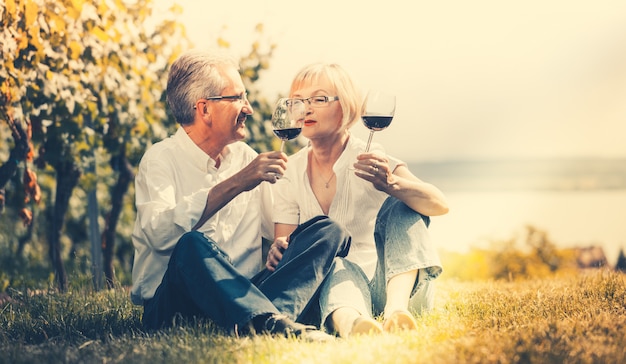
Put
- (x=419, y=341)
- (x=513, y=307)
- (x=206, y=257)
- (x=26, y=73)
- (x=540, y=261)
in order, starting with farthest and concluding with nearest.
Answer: (x=540, y=261) < (x=26, y=73) < (x=513, y=307) < (x=206, y=257) < (x=419, y=341)

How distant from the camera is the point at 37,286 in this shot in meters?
5.96

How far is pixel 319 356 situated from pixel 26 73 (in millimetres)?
3092

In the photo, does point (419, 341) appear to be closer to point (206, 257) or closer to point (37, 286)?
point (206, 257)

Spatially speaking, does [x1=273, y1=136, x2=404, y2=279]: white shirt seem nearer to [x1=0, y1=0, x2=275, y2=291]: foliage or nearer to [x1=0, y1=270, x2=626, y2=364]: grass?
[x1=0, y1=270, x2=626, y2=364]: grass

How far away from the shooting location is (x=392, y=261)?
345 cm

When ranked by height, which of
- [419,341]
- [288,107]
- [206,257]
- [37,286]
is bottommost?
[37,286]

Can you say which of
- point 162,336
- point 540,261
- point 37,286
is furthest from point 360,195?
point 540,261

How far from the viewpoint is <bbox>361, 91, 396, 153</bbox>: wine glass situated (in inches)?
141

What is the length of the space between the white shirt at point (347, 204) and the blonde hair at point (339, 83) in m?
0.15

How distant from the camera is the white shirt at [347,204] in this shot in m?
3.70

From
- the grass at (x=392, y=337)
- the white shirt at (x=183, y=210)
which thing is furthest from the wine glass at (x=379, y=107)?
the grass at (x=392, y=337)

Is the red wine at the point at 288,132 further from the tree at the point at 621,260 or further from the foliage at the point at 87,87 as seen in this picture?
the tree at the point at 621,260

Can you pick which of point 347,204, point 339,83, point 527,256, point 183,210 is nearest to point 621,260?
point 527,256

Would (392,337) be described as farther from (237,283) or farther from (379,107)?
(379,107)
